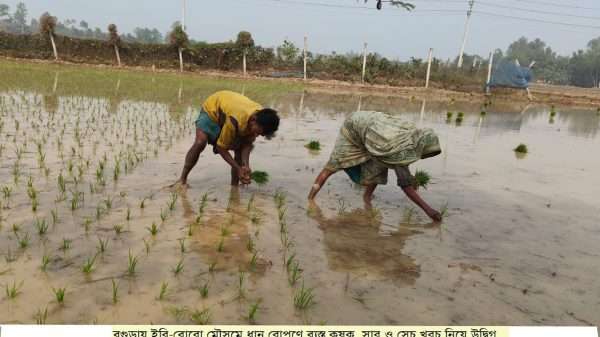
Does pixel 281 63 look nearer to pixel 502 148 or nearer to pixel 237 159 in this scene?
pixel 502 148

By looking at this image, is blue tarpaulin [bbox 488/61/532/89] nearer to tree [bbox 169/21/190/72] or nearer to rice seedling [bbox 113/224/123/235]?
tree [bbox 169/21/190/72]

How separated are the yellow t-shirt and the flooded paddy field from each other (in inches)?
24.6

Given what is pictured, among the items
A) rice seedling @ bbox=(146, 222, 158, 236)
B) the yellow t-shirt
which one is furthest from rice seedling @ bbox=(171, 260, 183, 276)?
the yellow t-shirt

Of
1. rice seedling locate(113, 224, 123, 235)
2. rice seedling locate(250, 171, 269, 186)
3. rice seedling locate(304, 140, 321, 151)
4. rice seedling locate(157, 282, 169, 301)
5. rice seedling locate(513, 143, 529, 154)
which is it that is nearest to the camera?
rice seedling locate(157, 282, 169, 301)

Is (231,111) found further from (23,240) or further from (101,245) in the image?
(23,240)

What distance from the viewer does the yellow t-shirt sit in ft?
13.5

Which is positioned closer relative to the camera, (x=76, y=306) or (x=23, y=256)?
(x=76, y=306)

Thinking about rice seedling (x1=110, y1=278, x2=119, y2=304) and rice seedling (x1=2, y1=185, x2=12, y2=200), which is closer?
rice seedling (x1=110, y1=278, x2=119, y2=304)

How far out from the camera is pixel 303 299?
8.04 feet

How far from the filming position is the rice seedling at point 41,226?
307cm

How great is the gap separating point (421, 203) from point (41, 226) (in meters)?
3.08

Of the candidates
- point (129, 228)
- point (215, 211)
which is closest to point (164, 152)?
point (215, 211)

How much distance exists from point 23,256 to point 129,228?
2.47 ft

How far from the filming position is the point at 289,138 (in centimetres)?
816
